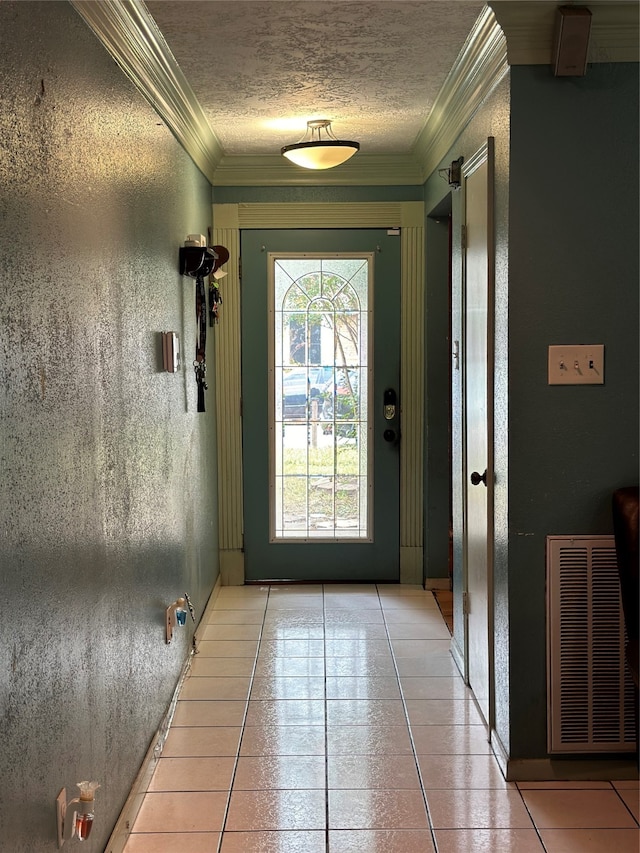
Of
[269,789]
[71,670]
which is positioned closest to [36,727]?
[71,670]

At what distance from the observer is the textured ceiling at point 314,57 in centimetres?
275

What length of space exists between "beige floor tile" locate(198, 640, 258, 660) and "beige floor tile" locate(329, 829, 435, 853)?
157 centimetres

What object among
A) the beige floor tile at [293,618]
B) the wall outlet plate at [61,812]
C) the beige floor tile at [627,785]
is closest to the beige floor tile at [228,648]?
the beige floor tile at [293,618]

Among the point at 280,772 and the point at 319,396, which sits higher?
the point at 319,396

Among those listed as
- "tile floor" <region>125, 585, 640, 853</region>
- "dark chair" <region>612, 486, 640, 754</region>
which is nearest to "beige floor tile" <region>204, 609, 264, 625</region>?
"tile floor" <region>125, 585, 640, 853</region>

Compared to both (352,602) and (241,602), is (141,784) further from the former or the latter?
(352,602)

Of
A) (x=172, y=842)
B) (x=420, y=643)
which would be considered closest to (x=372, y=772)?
(x=172, y=842)

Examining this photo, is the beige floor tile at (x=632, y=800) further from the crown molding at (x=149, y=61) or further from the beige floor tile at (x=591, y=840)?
the crown molding at (x=149, y=61)

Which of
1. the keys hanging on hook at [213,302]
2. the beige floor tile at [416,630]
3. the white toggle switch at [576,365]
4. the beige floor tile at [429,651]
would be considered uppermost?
the keys hanging on hook at [213,302]

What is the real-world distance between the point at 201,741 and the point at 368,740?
0.60 m

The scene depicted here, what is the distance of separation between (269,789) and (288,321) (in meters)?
3.00

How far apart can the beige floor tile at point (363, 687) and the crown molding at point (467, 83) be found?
7.56 ft

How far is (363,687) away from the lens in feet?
12.4

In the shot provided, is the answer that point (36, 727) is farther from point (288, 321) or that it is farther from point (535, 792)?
point (288, 321)
